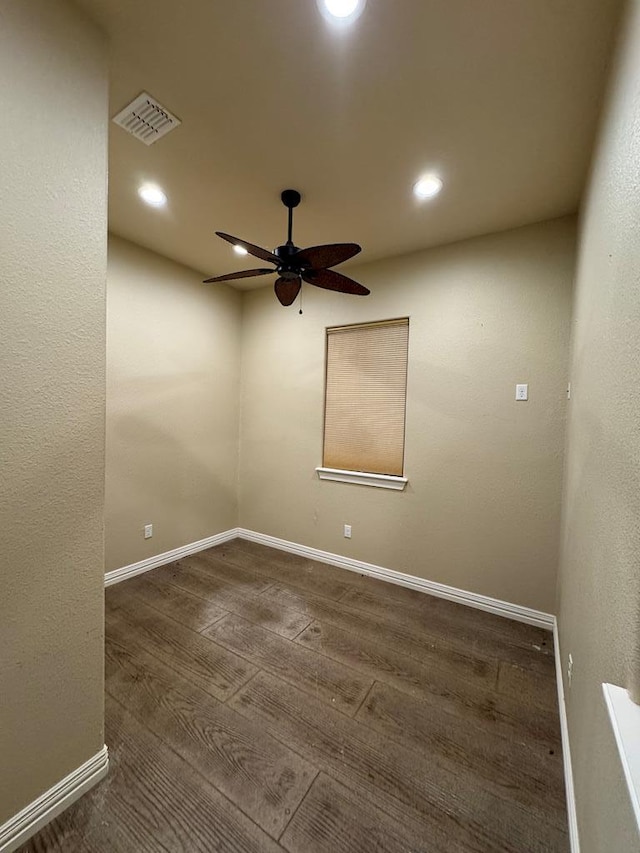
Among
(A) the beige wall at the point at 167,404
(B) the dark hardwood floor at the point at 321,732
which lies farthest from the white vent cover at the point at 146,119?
(B) the dark hardwood floor at the point at 321,732

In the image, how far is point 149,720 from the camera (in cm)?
154

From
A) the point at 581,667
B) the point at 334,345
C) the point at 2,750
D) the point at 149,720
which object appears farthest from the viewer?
the point at 334,345

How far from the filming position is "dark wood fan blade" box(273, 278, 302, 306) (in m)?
2.07

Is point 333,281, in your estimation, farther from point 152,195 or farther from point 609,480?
point 609,480

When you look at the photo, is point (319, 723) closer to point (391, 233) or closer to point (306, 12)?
point (306, 12)

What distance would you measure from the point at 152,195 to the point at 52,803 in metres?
3.01

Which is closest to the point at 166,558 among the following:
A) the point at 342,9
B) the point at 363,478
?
the point at 363,478

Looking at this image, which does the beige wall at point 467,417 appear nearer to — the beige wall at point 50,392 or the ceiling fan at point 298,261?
the ceiling fan at point 298,261

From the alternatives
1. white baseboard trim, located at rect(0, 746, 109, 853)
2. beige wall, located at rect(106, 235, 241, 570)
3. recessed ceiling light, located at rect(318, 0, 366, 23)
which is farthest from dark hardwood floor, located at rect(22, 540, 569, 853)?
recessed ceiling light, located at rect(318, 0, 366, 23)

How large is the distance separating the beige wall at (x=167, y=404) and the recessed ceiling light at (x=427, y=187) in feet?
5.97

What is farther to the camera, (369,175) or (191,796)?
(369,175)

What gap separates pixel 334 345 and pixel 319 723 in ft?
9.04

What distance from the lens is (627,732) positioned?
612mm

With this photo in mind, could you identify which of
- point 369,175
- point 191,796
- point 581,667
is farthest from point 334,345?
point 191,796
